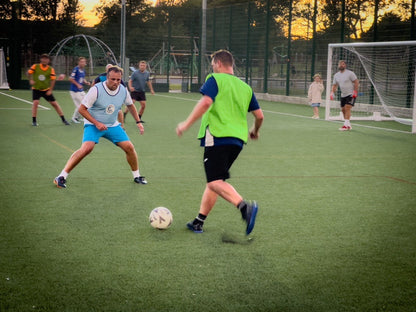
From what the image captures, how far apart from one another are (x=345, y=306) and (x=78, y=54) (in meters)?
41.3

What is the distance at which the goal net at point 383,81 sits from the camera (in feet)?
67.7

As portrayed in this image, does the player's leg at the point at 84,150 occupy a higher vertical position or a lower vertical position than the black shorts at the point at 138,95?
lower

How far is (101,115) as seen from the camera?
830 cm

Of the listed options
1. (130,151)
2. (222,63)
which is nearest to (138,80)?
(130,151)

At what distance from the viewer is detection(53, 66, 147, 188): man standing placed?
26.4ft

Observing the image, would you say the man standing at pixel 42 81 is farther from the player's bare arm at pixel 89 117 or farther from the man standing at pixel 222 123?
the man standing at pixel 222 123

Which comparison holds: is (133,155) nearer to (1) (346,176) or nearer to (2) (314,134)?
(1) (346,176)

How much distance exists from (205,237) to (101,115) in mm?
3198

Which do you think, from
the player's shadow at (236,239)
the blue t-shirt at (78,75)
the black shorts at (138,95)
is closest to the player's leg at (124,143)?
the player's shadow at (236,239)

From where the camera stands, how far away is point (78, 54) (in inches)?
1695

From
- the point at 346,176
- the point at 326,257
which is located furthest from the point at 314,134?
the point at 326,257

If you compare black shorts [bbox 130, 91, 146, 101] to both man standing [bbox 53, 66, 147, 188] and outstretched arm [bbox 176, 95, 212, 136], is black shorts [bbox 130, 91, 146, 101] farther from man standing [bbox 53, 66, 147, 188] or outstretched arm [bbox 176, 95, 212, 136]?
outstretched arm [bbox 176, 95, 212, 136]

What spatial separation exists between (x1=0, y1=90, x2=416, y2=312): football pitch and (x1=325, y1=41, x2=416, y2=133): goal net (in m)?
9.50

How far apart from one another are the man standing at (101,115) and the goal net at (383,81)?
13.1 metres
